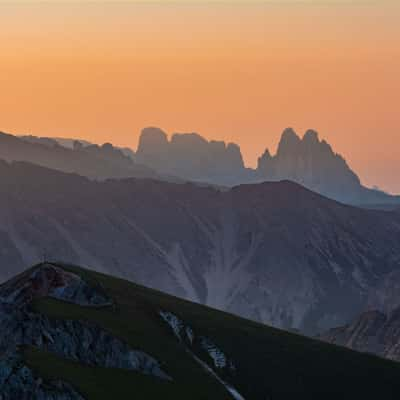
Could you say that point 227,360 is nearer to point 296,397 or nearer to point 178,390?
point 296,397

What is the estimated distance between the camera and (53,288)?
162 metres

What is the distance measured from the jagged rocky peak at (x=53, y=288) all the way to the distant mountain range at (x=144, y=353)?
154mm

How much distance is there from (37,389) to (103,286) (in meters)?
56.2

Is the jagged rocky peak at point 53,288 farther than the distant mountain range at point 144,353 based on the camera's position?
Yes

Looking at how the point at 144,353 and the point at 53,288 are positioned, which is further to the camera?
the point at 53,288

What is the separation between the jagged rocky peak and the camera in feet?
530

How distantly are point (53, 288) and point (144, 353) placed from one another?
21.4m

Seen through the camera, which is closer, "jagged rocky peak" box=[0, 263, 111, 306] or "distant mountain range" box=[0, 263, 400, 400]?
"distant mountain range" box=[0, 263, 400, 400]

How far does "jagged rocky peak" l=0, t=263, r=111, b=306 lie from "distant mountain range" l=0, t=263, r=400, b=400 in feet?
0.50

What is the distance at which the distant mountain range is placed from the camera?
122875mm

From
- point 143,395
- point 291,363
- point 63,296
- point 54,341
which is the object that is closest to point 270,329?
point 291,363

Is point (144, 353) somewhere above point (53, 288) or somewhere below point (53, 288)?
below

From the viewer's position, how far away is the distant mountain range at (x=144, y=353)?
123 meters

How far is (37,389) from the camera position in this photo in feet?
383
